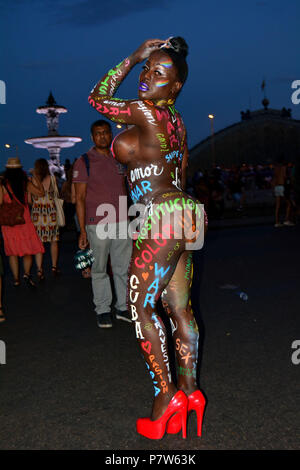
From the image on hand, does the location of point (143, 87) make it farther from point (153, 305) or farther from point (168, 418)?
point (168, 418)

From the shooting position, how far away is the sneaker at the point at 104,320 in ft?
17.6

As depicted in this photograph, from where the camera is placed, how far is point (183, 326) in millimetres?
2998

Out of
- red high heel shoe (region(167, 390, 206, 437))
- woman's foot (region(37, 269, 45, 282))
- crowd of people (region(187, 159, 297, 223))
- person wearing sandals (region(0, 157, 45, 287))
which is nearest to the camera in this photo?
red high heel shoe (region(167, 390, 206, 437))

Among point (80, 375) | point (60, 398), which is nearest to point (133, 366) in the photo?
point (80, 375)

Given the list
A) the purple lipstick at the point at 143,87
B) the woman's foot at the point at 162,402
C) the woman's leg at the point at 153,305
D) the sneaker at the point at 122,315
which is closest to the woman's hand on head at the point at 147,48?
the purple lipstick at the point at 143,87

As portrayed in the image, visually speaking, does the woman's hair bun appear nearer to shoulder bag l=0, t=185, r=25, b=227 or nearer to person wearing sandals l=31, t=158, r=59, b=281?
shoulder bag l=0, t=185, r=25, b=227

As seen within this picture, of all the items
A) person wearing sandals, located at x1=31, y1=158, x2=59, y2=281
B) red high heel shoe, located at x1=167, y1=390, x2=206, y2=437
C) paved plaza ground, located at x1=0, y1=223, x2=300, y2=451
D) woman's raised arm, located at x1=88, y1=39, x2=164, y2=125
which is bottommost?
paved plaza ground, located at x1=0, y1=223, x2=300, y2=451

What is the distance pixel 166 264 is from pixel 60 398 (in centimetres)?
142

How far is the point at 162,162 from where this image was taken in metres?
2.89

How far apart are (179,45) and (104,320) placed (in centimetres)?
320

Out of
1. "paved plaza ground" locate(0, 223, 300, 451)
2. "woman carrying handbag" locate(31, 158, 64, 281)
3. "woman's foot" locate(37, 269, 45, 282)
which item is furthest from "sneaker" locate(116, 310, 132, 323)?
"woman carrying handbag" locate(31, 158, 64, 281)

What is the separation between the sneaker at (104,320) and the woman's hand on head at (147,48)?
3.10m

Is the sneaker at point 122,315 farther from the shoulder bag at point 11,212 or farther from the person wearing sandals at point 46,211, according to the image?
the person wearing sandals at point 46,211

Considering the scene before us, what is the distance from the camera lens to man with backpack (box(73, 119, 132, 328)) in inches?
207
